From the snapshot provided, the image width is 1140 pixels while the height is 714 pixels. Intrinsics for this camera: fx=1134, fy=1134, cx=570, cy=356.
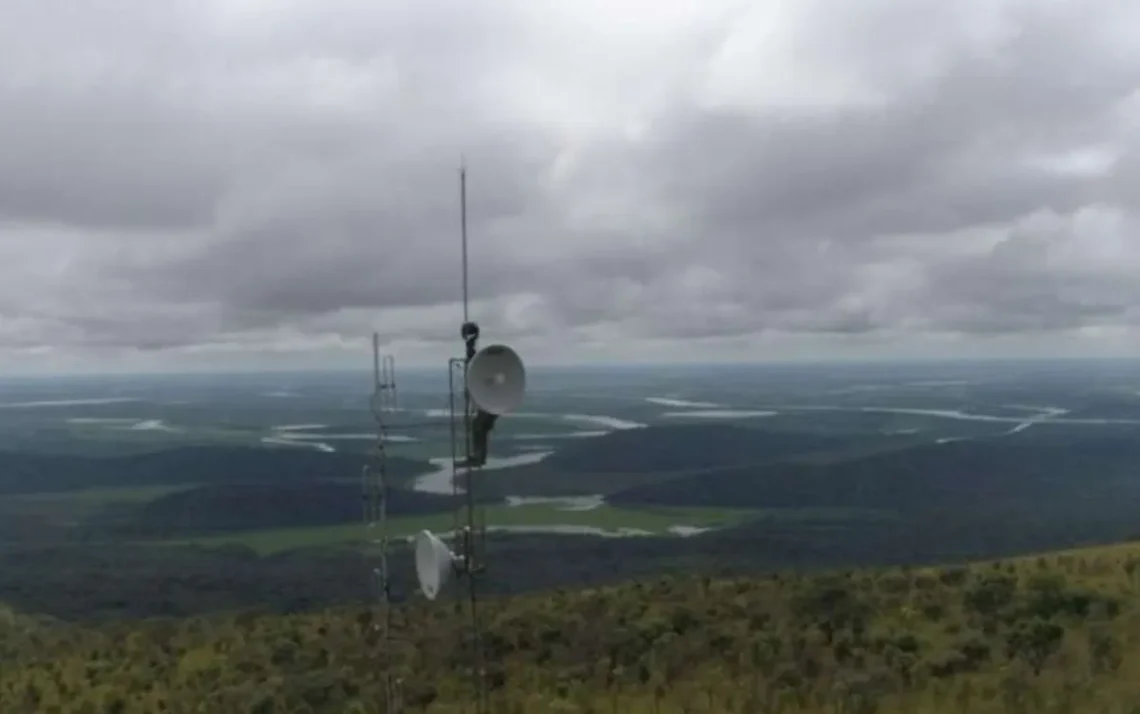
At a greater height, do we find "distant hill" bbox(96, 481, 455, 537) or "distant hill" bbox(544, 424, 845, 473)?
"distant hill" bbox(544, 424, 845, 473)

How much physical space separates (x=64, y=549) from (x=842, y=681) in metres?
70.8

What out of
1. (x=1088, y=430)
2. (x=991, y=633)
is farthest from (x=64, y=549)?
(x=1088, y=430)

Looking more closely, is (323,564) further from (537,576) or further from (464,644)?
(464,644)

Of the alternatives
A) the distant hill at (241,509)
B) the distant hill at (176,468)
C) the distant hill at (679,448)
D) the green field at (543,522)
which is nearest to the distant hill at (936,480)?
the green field at (543,522)

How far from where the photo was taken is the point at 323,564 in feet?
186

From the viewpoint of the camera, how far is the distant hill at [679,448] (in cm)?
11256

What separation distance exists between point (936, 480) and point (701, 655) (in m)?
88.0

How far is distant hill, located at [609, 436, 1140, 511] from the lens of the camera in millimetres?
86562

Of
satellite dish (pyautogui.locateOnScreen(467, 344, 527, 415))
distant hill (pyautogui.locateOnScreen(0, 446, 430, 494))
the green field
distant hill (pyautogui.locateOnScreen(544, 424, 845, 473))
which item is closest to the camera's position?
satellite dish (pyautogui.locateOnScreen(467, 344, 527, 415))

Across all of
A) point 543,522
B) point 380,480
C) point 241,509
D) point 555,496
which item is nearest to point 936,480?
point 555,496

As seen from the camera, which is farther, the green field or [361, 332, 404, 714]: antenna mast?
the green field

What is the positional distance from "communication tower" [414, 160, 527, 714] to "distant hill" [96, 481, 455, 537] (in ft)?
222

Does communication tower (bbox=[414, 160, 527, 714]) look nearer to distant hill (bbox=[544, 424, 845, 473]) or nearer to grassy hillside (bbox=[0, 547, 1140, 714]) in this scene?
grassy hillside (bbox=[0, 547, 1140, 714])

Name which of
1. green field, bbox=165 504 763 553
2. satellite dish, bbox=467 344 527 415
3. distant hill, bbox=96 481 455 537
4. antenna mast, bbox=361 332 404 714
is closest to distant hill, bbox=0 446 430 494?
distant hill, bbox=96 481 455 537
